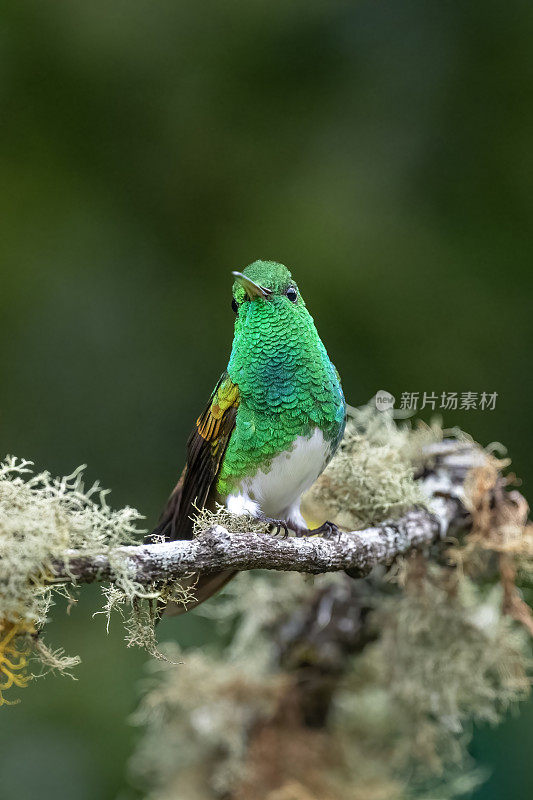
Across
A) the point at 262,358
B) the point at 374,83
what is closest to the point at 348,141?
the point at 374,83

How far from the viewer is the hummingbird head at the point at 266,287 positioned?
1.92 metres

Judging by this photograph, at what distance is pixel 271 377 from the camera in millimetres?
1965

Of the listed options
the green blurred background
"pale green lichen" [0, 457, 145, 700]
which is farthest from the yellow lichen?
the green blurred background

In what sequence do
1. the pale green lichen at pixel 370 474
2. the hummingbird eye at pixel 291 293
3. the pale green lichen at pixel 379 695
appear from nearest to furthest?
the hummingbird eye at pixel 291 293, the pale green lichen at pixel 370 474, the pale green lichen at pixel 379 695

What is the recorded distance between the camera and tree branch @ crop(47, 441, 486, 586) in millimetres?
1207

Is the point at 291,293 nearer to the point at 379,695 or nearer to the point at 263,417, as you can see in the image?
the point at 263,417

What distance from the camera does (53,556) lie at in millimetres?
1176

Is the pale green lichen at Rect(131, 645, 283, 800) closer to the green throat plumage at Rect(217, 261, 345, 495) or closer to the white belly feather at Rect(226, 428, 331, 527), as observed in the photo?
the white belly feather at Rect(226, 428, 331, 527)

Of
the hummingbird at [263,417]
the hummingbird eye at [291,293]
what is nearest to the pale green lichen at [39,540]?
the hummingbird at [263,417]

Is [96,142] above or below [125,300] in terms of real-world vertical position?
above

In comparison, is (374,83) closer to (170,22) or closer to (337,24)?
(337,24)

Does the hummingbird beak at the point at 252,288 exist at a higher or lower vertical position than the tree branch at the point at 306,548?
higher

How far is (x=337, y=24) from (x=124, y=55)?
1.04 metres

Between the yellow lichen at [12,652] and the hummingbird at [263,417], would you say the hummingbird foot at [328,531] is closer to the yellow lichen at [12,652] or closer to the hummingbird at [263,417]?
the hummingbird at [263,417]
